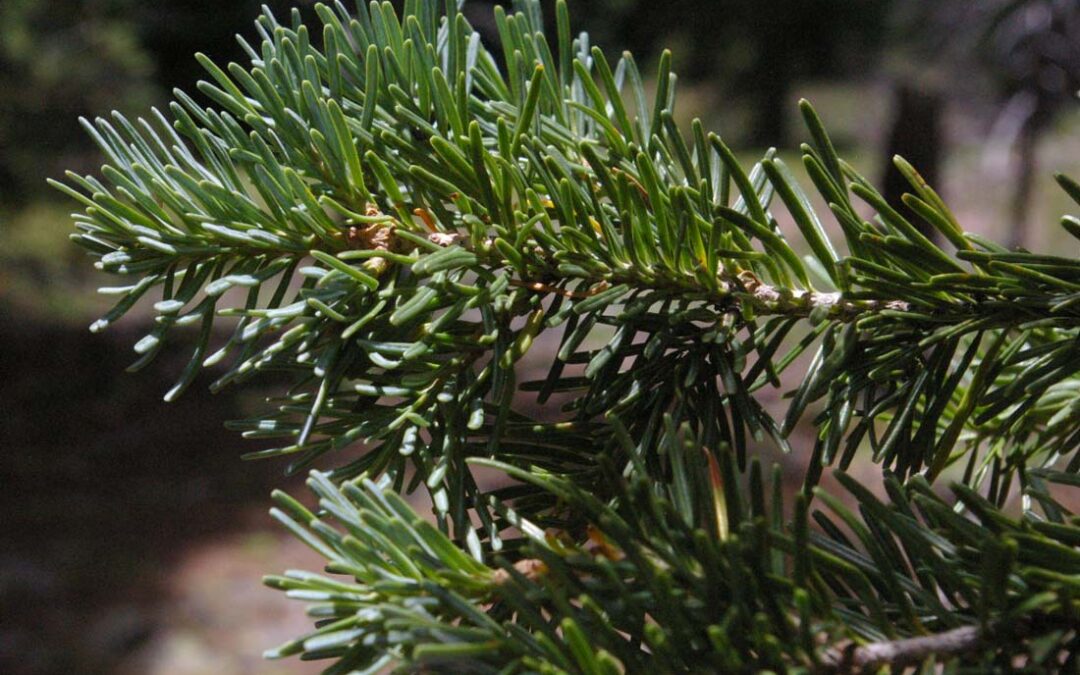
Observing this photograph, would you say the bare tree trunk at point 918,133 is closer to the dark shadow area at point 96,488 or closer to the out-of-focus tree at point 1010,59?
the out-of-focus tree at point 1010,59

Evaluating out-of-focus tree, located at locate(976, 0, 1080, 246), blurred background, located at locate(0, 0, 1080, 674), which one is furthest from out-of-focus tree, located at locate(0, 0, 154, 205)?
out-of-focus tree, located at locate(976, 0, 1080, 246)

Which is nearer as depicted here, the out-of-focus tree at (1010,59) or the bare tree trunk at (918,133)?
the bare tree trunk at (918,133)

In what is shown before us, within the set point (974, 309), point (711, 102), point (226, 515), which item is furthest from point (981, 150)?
point (974, 309)

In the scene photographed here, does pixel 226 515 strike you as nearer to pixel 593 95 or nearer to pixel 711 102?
pixel 593 95

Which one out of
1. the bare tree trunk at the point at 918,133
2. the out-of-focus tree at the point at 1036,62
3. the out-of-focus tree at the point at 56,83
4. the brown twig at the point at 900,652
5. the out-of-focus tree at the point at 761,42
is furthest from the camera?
the out-of-focus tree at the point at 761,42

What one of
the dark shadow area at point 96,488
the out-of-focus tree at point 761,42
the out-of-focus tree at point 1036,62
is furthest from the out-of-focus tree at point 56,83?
the out-of-focus tree at point 761,42

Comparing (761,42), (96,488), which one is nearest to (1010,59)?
(761,42)

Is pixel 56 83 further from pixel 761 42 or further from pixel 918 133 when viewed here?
pixel 761 42

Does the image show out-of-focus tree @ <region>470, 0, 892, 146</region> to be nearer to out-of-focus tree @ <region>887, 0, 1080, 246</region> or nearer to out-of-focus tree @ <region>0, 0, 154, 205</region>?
out-of-focus tree @ <region>887, 0, 1080, 246</region>
